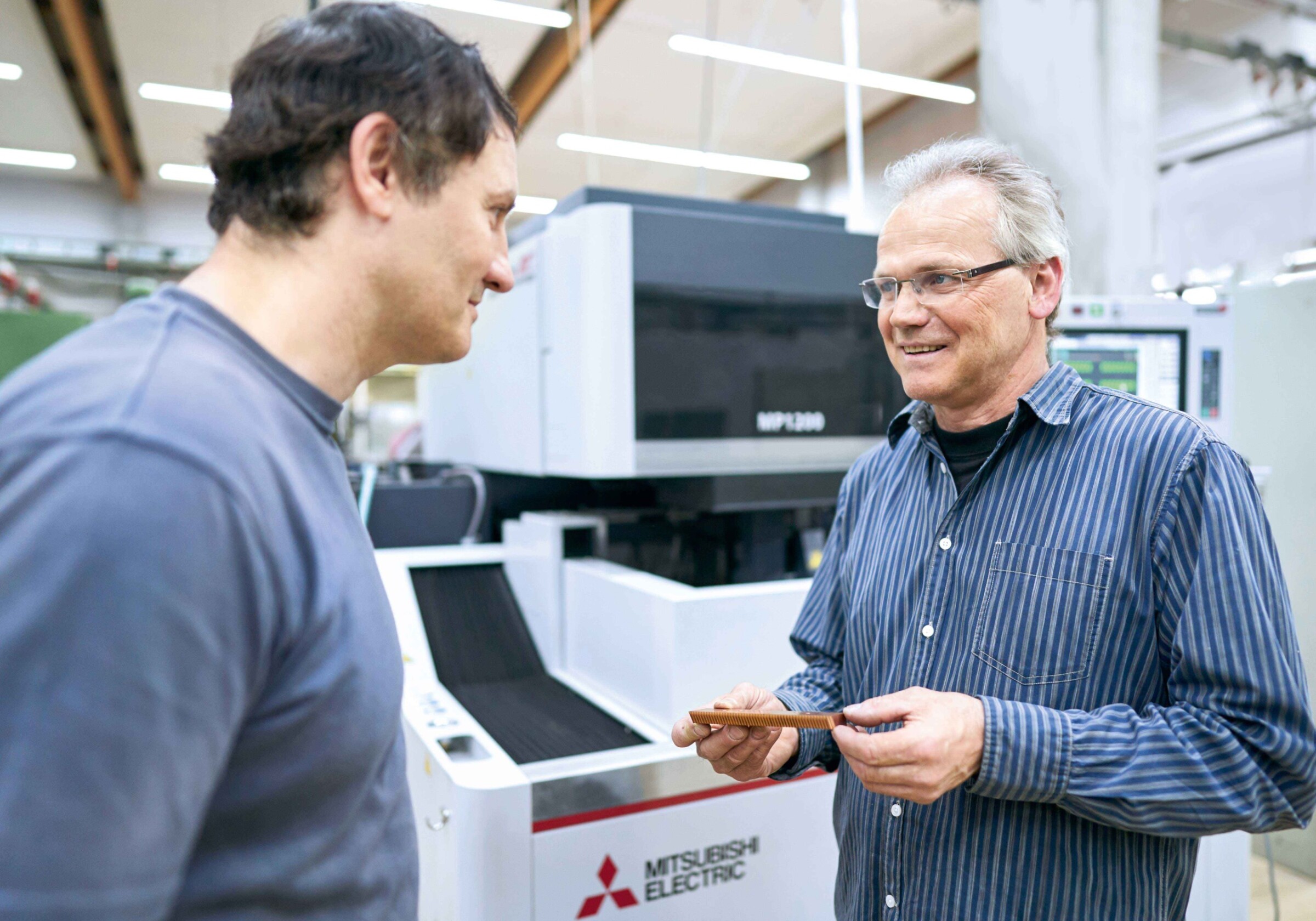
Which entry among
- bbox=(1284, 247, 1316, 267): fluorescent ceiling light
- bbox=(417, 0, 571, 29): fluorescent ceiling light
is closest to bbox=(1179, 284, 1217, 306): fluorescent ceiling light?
bbox=(417, 0, 571, 29): fluorescent ceiling light

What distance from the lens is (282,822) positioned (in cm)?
52

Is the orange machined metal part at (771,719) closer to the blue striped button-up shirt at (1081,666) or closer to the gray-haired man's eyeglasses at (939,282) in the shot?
→ the blue striped button-up shirt at (1081,666)

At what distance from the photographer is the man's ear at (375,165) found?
59 cm

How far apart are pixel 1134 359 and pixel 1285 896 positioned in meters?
1.55

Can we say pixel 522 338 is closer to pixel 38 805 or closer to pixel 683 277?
pixel 683 277

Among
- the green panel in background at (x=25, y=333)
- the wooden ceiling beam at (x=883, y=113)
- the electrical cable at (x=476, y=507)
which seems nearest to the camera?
the electrical cable at (x=476, y=507)

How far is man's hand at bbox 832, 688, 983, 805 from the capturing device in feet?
2.44

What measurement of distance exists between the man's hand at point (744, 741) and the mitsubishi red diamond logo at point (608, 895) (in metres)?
0.34

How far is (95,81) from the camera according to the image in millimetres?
5594

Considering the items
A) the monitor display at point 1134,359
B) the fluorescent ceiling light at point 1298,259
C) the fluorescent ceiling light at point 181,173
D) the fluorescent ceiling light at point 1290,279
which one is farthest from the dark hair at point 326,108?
the fluorescent ceiling light at point 181,173

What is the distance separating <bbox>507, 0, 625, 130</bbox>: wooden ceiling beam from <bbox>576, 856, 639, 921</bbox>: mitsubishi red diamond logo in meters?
4.85

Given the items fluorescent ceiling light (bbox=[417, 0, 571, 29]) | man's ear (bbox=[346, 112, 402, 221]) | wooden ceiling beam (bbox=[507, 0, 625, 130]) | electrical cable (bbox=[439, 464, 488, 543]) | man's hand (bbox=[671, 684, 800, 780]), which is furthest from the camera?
wooden ceiling beam (bbox=[507, 0, 625, 130])

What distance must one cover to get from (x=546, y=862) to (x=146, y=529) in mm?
893

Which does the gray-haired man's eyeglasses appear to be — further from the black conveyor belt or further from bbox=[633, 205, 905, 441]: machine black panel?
the black conveyor belt
